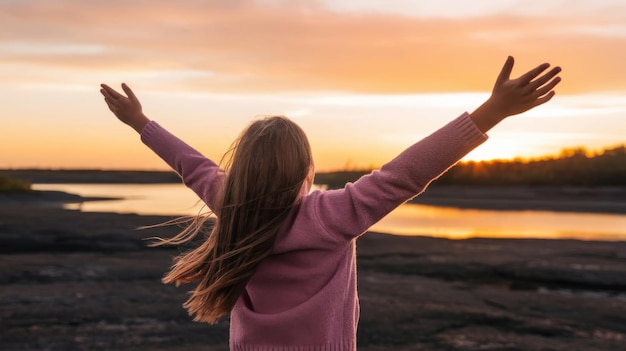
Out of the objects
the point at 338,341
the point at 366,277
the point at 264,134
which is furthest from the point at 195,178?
the point at 366,277

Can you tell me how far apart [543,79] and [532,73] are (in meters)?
0.04

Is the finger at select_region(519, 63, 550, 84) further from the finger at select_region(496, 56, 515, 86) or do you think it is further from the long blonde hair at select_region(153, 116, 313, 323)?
the long blonde hair at select_region(153, 116, 313, 323)

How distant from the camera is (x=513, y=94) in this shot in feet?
Answer: 6.40

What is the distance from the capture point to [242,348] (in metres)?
2.28

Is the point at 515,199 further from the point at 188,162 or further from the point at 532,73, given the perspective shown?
the point at 532,73

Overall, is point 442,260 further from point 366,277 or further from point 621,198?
point 621,198

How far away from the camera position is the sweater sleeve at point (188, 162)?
7.97 feet

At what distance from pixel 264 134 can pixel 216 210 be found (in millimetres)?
295

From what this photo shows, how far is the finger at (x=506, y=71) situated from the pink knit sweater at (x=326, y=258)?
128mm

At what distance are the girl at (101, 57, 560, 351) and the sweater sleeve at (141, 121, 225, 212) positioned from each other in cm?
12

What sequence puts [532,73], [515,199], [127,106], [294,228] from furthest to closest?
[515,199], [127,106], [294,228], [532,73]

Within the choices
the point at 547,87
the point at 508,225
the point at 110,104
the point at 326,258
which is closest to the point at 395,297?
the point at 110,104


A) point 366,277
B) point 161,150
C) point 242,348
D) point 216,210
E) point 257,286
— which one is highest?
point 161,150

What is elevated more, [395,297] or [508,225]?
[395,297]
